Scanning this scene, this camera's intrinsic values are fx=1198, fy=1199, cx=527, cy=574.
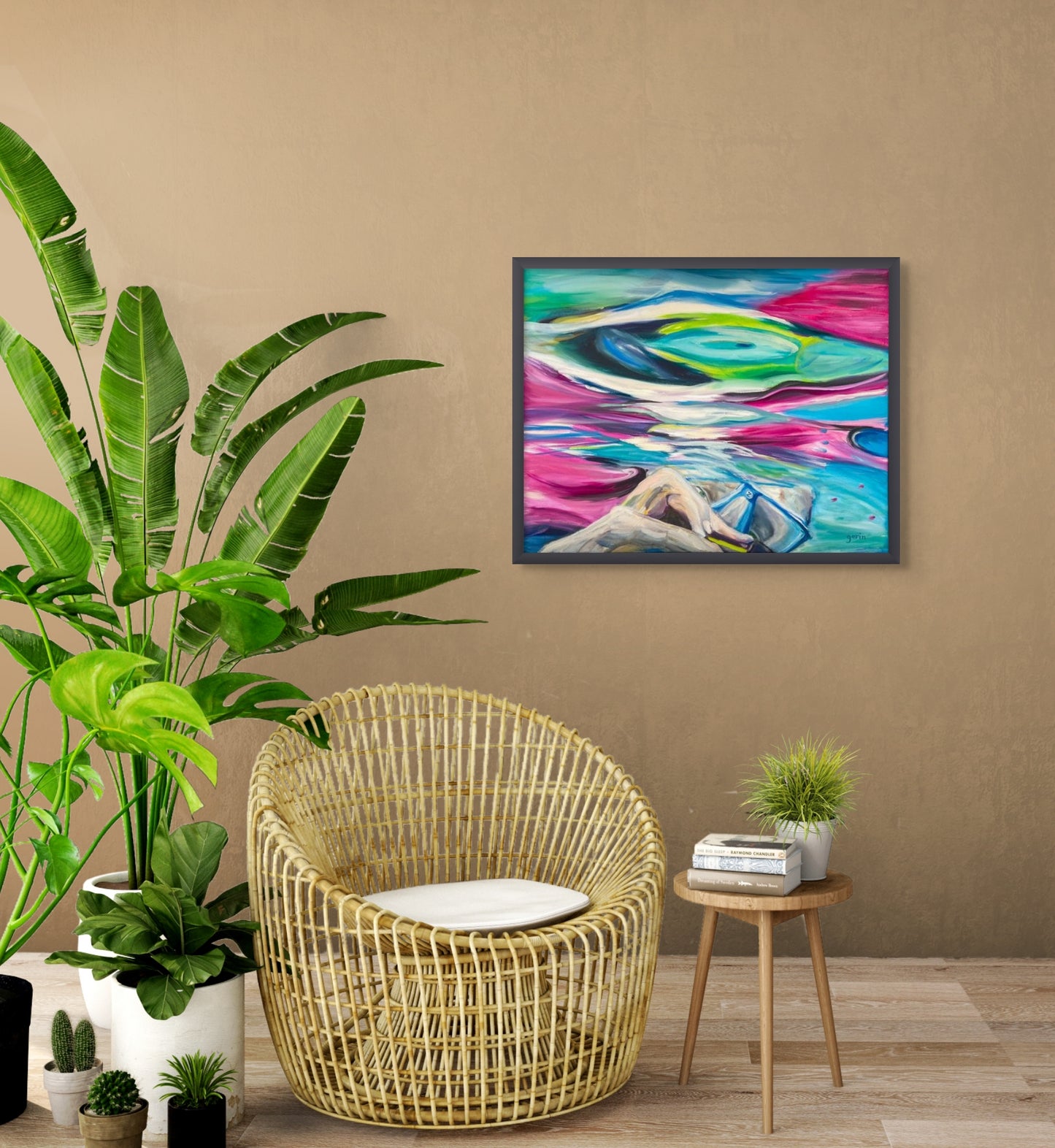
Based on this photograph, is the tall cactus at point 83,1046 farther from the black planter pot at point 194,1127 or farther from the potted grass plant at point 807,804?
the potted grass plant at point 807,804

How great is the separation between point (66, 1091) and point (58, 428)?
138 cm

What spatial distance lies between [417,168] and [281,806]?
1.75m

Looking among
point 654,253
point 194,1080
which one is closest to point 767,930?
point 194,1080

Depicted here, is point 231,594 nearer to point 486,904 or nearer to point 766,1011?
point 486,904

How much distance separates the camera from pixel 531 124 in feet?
10.3

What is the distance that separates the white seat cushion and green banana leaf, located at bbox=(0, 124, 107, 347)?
147 cm

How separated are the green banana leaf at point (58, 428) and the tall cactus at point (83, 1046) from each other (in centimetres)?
98

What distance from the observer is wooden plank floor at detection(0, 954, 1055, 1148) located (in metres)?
2.13

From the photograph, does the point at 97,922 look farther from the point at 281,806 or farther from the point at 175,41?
the point at 175,41

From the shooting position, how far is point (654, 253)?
3154 mm

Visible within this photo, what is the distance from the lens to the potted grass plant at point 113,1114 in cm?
196

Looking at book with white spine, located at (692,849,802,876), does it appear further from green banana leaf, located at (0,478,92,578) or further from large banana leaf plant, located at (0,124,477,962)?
green banana leaf, located at (0,478,92,578)

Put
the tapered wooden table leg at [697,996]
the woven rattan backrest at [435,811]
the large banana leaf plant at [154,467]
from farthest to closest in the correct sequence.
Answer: the large banana leaf plant at [154,467], the woven rattan backrest at [435,811], the tapered wooden table leg at [697,996]

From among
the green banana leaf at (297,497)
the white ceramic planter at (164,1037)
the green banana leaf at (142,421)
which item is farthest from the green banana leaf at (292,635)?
the white ceramic planter at (164,1037)
